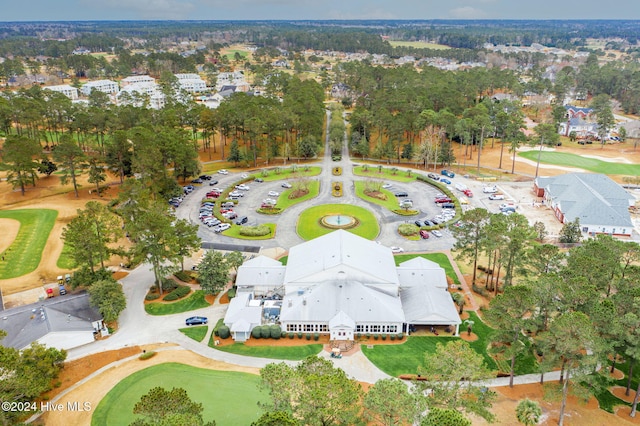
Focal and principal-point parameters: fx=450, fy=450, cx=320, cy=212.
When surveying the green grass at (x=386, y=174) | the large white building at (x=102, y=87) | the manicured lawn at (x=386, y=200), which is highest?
the large white building at (x=102, y=87)

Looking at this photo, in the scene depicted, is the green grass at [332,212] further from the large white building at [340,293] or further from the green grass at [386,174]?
the green grass at [386,174]

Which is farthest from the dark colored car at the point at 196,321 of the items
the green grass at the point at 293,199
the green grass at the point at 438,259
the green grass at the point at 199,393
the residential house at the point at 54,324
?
the green grass at the point at 293,199

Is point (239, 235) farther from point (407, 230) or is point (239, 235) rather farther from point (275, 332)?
point (275, 332)

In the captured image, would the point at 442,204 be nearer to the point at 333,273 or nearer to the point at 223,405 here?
the point at 333,273

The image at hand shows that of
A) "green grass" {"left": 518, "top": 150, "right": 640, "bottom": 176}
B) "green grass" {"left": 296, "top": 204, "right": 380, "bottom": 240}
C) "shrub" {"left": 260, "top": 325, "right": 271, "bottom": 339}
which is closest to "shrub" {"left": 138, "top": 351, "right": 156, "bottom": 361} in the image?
"shrub" {"left": 260, "top": 325, "right": 271, "bottom": 339}

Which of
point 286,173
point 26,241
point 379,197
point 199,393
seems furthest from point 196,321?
point 286,173

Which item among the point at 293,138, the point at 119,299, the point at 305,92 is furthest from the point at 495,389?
the point at 305,92

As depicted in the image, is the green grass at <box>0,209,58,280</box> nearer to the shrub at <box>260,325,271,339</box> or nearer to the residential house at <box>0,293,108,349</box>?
the residential house at <box>0,293,108,349</box>
